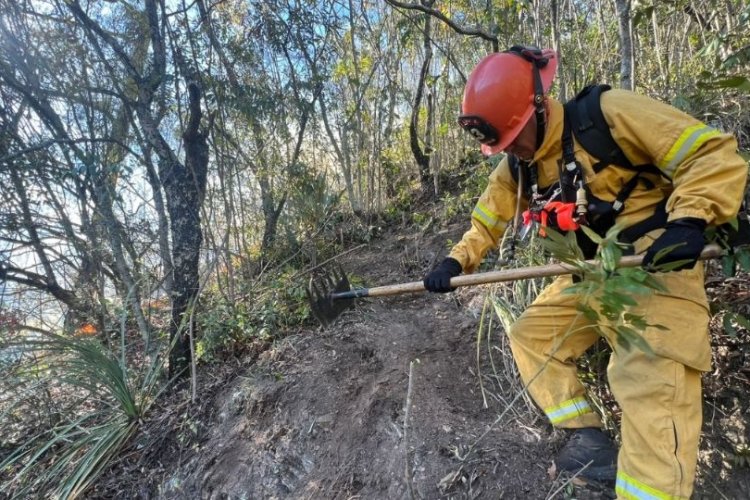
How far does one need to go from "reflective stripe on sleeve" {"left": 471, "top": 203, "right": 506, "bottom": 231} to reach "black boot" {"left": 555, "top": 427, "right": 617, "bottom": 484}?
1.08 meters

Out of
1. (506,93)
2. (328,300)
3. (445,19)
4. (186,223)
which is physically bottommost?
(328,300)

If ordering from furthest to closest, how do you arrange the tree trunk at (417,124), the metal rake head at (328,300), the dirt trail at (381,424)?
1. the tree trunk at (417,124)
2. the metal rake head at (328,300)
3. the dirt trail at (381,424)

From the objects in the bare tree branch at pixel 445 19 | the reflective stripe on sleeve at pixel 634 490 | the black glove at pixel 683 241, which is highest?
the bare tree branch at pixel 445 19

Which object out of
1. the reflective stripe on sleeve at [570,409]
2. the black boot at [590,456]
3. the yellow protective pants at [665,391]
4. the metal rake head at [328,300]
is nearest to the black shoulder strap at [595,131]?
the yellow protective pants at [665,391]

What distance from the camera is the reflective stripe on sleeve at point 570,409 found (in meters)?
1.92

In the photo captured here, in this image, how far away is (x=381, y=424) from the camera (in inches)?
97.4

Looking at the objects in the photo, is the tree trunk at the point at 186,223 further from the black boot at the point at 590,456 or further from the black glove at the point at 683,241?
the black glove at the point at 683,241

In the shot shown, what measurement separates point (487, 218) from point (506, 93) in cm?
69

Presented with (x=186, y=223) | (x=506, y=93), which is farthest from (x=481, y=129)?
(x=186, y=223)

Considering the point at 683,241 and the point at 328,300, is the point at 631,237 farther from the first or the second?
the point at 328,300

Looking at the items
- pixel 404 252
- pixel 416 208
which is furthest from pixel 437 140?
pixel 404 252

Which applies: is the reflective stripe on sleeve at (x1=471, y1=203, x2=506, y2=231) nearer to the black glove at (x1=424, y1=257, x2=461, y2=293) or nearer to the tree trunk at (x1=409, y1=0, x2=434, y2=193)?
the black glove at (x1=424, y1=257, x2=461, y2=293)

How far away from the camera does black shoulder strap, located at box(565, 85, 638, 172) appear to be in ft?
5.87

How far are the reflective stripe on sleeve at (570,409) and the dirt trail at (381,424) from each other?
26 cm
